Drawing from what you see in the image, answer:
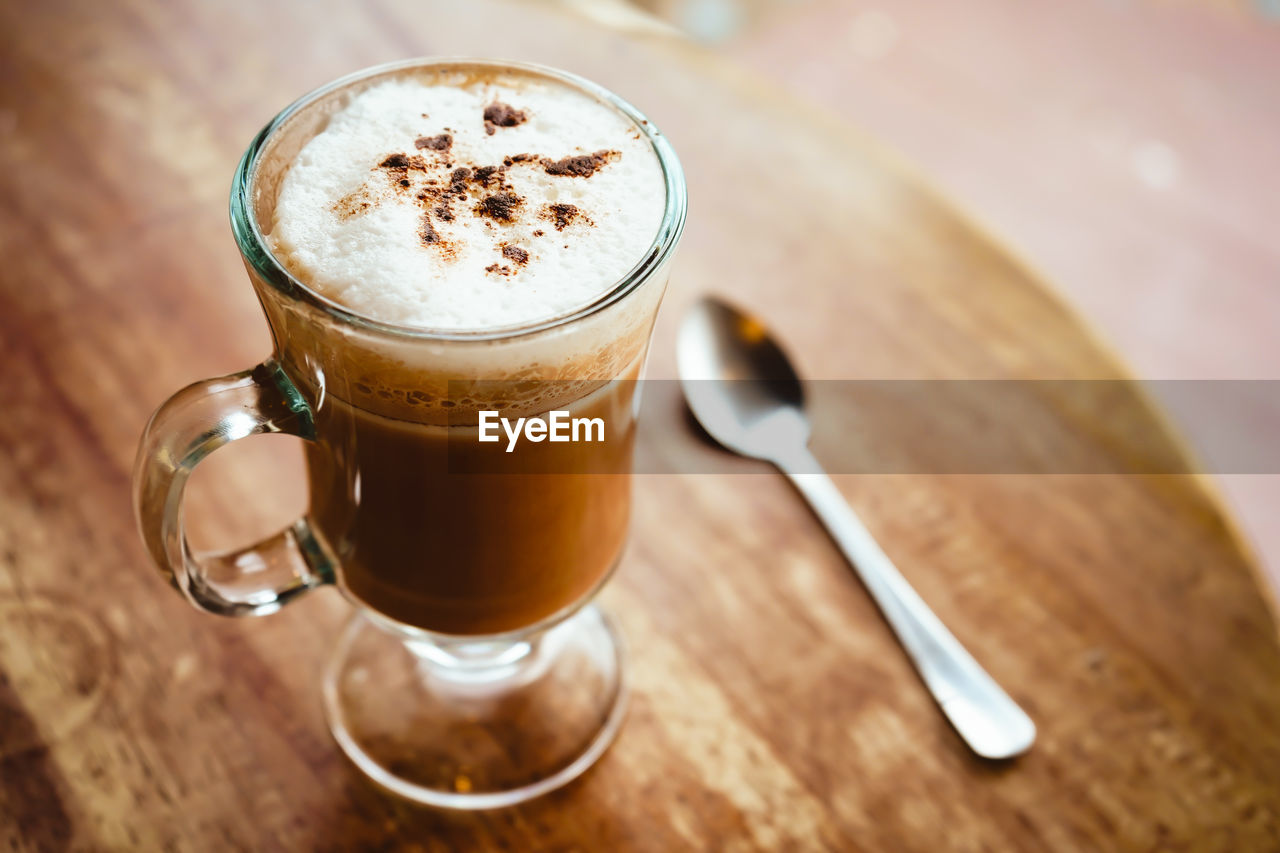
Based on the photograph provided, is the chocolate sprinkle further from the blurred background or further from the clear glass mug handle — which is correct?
the blurred background

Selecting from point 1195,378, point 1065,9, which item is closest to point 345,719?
point 1195,378

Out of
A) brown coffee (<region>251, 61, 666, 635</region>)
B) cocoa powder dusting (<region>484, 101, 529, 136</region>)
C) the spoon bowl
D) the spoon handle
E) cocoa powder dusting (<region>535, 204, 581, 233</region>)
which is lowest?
the spoon handle

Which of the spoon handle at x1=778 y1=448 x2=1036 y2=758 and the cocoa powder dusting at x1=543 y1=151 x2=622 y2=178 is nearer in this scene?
the cocoa powder dusting at x1=543 y1=151 x2=622 y2=178

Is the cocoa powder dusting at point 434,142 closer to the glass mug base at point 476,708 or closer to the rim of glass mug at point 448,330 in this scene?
the rim of glass mug at point 448,330

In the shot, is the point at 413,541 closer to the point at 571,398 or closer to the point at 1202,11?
the point at 571,398

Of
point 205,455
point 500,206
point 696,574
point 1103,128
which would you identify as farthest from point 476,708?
point 1103,128

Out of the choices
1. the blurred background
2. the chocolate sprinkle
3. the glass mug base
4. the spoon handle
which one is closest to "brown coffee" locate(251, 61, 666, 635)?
the chocolate sprinkle

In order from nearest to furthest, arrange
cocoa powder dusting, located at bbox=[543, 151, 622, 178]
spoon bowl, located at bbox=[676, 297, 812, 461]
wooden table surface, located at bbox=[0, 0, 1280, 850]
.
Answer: cocoa powder dusting, located at bbox=[543, 151, 622, 178] < wooden table surface, located at bbox=[0, 0, 1280, 850] < spoon bowl, located at bbox=[676, 297, 812, 461]

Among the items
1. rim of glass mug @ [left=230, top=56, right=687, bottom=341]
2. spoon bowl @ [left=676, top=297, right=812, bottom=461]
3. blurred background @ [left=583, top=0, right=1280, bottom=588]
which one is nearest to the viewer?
rim of glass mug @ [left=230, top=56, right=687, bottom=341]
